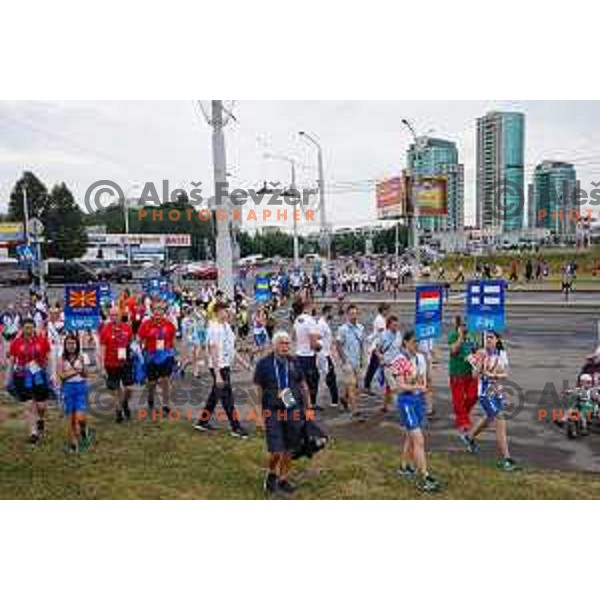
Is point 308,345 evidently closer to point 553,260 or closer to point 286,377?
point 286,377

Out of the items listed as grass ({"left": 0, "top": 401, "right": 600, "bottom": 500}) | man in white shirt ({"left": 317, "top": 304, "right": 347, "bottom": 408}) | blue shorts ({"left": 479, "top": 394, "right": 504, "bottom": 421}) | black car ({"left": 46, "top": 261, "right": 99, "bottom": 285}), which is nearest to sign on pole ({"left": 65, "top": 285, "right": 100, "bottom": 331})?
grass ({"left": 0, "top": 401, "right": 600, "bottom": 500})

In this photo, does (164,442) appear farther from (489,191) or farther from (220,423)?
(489,191)

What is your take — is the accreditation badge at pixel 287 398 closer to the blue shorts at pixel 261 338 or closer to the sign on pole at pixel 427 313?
the sign on pole at pixel 427 313

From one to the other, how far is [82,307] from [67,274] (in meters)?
42.8

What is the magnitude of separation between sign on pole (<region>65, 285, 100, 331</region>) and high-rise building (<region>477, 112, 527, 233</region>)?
2847 centimetres

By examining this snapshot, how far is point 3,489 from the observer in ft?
22.1

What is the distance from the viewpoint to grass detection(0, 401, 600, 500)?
6520mm

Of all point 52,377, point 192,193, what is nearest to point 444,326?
point 192,193

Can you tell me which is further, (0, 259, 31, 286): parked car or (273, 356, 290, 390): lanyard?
(0, 259, 31, 286): parked car

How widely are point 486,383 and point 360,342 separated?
2781 millimetres

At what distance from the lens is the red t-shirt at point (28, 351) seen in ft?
26.8

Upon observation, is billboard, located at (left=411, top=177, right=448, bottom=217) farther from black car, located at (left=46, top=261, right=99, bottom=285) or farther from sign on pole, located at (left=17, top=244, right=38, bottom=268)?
sign on pole, located at (left=17, top=244, right=38, bottom=268)

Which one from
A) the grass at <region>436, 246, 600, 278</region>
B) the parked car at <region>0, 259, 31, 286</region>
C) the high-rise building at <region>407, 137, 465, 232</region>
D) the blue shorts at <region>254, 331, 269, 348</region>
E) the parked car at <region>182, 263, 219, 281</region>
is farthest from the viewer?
the high-rise building at <region>407, 137, 465, 232</region>

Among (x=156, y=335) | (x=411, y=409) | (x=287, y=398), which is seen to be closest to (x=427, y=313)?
(x=411, y=409)
